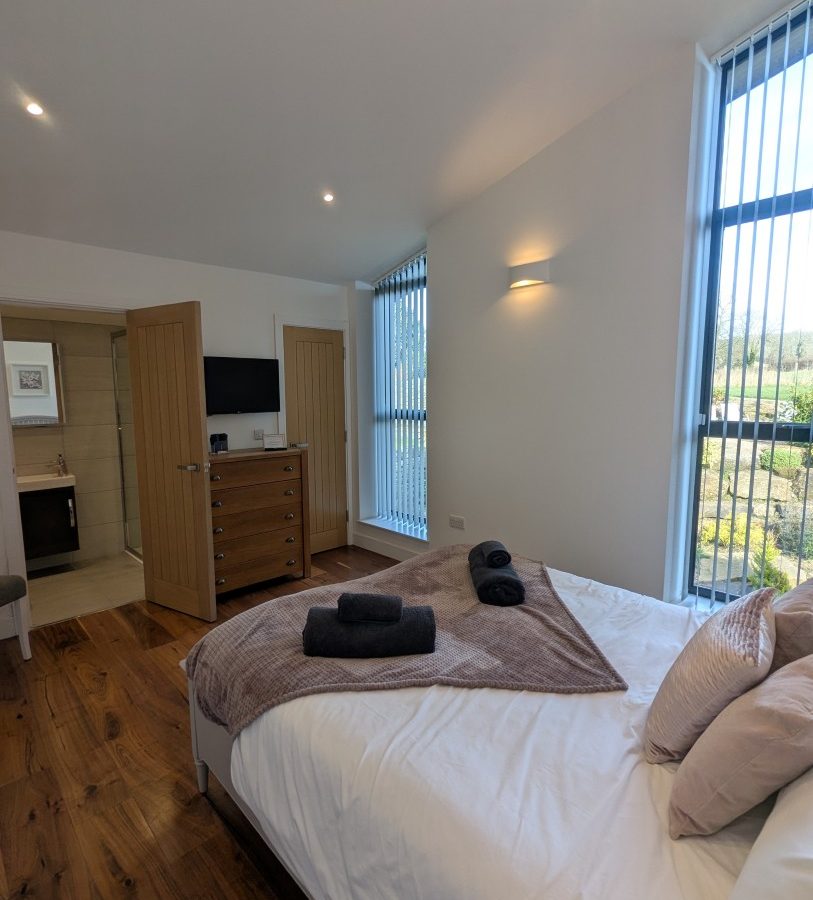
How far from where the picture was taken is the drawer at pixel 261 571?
3.56 m

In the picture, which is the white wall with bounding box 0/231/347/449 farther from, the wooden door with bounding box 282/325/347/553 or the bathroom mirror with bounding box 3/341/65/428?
the bathroom mirror with bounding box 3/341/65/428

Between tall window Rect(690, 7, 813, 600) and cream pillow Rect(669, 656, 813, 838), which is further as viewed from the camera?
tall window Rect(690, 7, 813, 600)

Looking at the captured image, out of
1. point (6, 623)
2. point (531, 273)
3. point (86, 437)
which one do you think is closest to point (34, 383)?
point (86, 437)

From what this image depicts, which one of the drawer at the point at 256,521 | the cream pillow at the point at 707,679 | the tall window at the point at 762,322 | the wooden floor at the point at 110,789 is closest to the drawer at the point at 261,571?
the drawer at the point at 256,521

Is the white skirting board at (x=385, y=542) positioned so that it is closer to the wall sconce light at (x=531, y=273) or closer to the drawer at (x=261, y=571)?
the drawer at (x=261, y=571)

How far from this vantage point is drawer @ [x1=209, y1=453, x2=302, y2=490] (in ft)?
11.4

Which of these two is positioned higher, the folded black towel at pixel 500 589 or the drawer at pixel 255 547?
the folded black towel at pixel 500 589

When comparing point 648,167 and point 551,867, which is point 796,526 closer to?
point 648,167

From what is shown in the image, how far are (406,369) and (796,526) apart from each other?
9.41 ft

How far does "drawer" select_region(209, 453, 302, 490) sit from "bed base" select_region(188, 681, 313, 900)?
1830mm

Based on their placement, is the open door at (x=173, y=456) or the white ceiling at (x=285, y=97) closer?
the white ceiling at (x=285, y=97)

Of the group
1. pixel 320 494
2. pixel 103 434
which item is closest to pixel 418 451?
pixel 320 494

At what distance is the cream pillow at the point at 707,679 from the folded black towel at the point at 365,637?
0.67m

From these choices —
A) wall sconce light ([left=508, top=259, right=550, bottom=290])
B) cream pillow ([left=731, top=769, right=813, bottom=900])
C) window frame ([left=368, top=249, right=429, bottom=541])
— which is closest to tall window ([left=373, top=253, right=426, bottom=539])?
window frame ([left=368, top=249, right=429, bottom=541])
